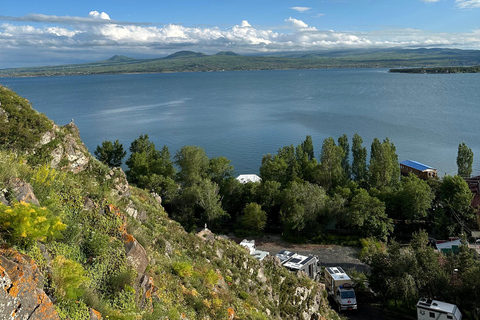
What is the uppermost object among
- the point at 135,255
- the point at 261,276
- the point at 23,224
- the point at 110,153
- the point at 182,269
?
the point at 23,224

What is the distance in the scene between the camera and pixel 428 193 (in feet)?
107

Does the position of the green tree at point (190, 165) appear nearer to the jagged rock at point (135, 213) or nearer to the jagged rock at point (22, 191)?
the jagged rock at point (135, 213)

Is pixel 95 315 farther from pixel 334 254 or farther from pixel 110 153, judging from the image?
pixel 110 153

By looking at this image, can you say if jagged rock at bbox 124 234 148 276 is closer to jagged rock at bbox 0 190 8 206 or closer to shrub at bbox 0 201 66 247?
shrub at bbox 0 201 66 247

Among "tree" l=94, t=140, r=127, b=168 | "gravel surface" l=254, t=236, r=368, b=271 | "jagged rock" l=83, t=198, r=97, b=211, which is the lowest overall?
"gravel surface" l=254, t=236, r=368, b=271

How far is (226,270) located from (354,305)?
10.8 m

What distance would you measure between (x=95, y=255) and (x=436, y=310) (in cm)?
1737

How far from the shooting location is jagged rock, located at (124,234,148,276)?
7.90 meters

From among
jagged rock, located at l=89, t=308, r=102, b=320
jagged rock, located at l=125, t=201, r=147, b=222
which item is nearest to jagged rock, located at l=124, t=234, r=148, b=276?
jagged rock, located at l=89, t=308, r=102, b=320

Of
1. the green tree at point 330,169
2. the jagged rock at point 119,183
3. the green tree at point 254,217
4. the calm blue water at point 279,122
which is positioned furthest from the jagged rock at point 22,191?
the calm blue water at point 279,122

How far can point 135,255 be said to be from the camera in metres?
8.02

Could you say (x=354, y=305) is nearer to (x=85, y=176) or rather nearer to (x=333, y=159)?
(x=85, y=176)

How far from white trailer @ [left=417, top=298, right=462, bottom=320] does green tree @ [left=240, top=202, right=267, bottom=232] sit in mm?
15934

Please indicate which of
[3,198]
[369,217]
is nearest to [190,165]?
[369,217]
